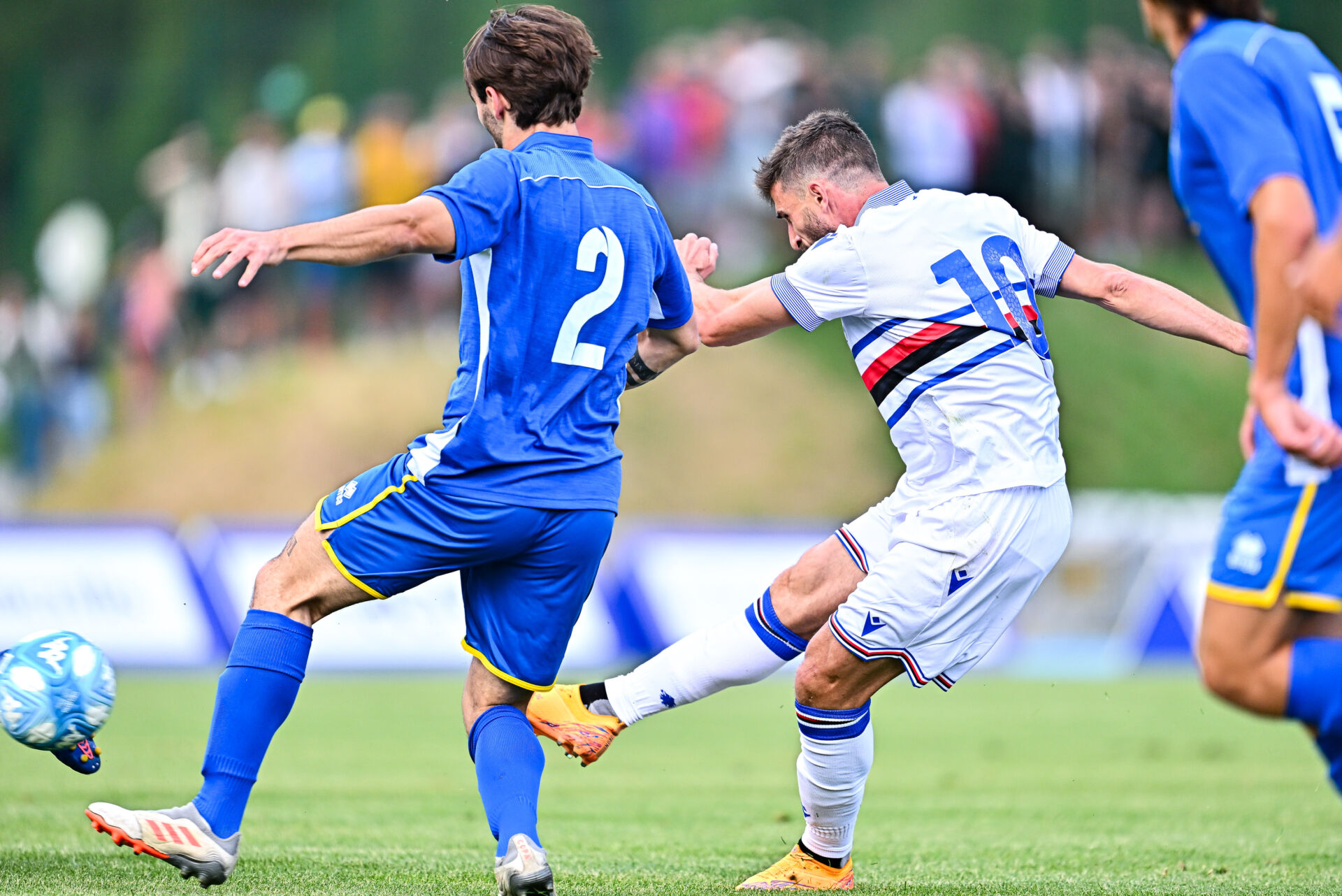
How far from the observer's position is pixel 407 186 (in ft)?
63.8

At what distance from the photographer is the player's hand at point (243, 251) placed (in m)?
3.77

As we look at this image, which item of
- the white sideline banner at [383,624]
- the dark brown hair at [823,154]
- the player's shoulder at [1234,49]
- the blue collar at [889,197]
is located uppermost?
the player's shoulder at [1234,49]

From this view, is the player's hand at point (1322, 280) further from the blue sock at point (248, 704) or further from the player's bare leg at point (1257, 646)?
the blue sock at point (248, 704)

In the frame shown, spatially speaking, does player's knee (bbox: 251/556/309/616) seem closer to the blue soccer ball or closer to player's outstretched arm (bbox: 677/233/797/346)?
the blue soccer ball

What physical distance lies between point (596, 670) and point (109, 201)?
39.2 feet

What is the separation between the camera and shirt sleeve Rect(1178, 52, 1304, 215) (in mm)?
3379

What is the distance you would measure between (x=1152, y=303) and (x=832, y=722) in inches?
65.9

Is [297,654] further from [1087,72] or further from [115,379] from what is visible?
[1087,72]

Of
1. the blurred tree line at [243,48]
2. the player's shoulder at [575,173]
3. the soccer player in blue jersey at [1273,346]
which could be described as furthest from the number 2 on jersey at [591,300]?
the blurred tree line at [243,48]

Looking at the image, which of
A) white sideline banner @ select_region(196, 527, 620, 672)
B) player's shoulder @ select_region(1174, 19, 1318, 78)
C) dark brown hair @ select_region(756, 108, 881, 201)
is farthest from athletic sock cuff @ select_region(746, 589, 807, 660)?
white sideline banner @ select_region(196, 527, 620, 672)

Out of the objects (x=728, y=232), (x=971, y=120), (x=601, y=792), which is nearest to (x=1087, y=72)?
(x=971, y=120)

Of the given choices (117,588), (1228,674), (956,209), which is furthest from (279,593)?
(117,588)

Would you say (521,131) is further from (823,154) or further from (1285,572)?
(1285,572)

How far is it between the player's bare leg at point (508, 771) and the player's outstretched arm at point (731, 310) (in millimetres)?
1313
